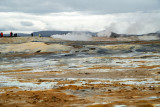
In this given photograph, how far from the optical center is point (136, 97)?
992 centimetres

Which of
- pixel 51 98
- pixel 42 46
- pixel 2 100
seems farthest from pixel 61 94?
pixel 42 46

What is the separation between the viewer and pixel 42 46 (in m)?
41.4

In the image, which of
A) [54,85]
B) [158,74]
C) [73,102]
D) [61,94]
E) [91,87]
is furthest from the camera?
[158,74]

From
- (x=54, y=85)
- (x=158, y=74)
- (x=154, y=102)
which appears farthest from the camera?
(x=158, y=74)

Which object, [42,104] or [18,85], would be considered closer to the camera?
[42,104]

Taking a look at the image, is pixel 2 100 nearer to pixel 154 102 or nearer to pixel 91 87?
pixel 91 87

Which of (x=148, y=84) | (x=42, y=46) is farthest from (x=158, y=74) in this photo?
(x=42, y=46)

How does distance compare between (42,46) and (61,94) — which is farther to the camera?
(42,46)

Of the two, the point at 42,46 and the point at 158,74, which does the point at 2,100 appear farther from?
the point at 42,46

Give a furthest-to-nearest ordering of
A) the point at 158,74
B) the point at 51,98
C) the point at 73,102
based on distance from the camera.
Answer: the point at 158,74
the point at 51,98
the point at 73,102

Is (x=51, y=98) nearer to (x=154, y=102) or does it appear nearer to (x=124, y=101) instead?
(x=124, y=101)

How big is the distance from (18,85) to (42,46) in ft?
92.1

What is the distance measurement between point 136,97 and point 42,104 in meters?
3.64

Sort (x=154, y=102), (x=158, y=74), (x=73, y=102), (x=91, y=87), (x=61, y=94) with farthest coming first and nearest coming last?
1. (x=158, y=74)
2. (x=91, y=87)
3. (x=61, y=94)
4. (x=73, y=102)
5. (x=154, y=102)
